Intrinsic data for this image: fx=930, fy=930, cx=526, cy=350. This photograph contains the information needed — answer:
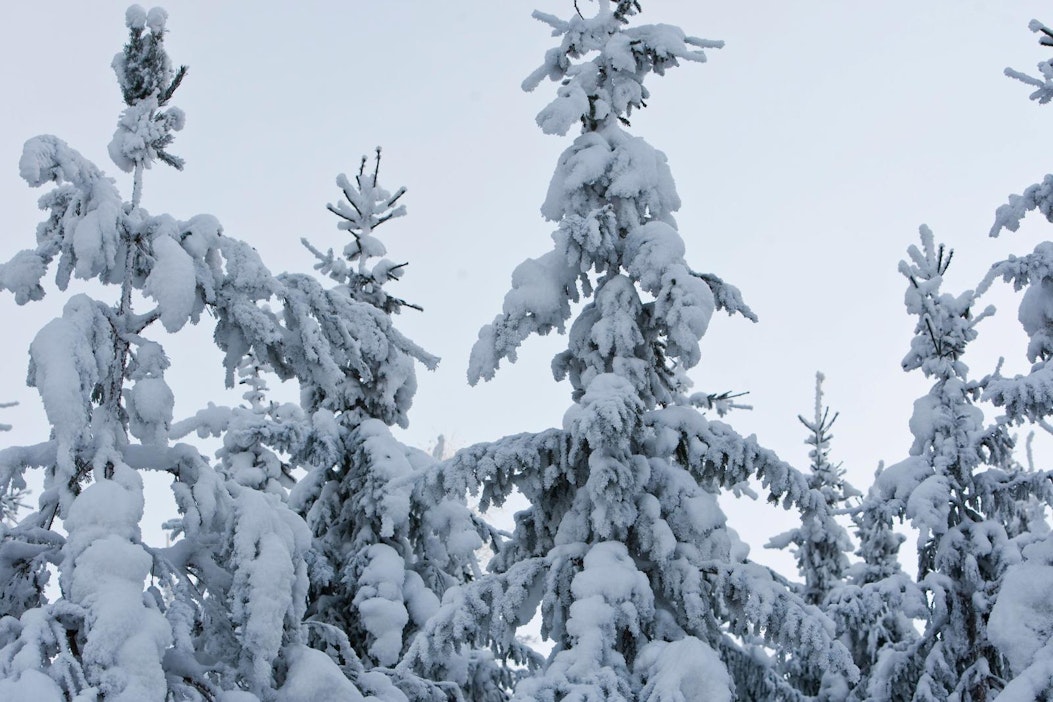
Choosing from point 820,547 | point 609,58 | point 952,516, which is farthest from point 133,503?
point 820,547

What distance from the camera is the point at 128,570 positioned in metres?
5.02

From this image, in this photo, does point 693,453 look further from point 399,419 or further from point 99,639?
point 399,419

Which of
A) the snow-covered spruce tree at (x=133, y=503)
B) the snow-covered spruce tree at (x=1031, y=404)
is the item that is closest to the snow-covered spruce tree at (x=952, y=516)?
the snow-covered spruce tree at (x=1031, y=404)

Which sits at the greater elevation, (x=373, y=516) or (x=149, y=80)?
(x=149, y=80)

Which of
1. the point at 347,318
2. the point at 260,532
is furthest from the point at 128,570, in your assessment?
the point at 347,318

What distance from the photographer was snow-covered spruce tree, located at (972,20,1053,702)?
8555mm

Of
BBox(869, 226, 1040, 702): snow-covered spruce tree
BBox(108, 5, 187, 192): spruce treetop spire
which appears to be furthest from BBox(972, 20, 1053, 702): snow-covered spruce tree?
BBox(108, 5, 187, 192): spruce treetop spire

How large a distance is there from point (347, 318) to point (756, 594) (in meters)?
4.79

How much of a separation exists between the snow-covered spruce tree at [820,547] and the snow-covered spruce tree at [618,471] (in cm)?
1112

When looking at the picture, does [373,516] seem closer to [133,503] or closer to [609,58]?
[609,58]

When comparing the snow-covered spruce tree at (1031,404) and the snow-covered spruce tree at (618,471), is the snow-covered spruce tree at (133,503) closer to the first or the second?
the snow-covered spruce tree at (618,471)

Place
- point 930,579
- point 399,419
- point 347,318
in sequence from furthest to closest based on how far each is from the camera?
point 399,419
point 930,579
point 347,318

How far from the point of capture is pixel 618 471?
31.1ft

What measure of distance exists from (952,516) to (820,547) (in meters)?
8.54
